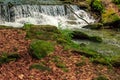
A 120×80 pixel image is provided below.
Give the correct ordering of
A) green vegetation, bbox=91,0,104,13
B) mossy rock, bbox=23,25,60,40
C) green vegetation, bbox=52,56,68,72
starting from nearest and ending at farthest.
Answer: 1. green vegetation, bbox=52,56,68,72
2. mossy rock, bbox=23,25,60,40
3. green vegetation, bbox=91,0,104,13

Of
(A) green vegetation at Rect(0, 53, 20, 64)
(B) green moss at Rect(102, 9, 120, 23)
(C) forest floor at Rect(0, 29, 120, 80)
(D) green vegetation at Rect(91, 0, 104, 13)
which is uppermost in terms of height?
(D) green vegetation at Rect(91, 0, 104, 13)

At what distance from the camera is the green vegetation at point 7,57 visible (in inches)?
285

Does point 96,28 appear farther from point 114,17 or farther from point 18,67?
point 18,67

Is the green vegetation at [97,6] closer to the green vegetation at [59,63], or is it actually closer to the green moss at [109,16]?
the green moss at [109,16]

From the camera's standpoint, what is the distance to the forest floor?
6.87 m

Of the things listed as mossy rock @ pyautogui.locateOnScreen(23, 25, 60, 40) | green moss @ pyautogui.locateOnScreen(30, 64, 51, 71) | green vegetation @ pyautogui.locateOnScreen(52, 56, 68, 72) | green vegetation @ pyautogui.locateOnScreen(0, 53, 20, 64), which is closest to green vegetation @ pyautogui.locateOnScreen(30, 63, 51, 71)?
green moss @ pyautogui.locateOnScreen(30, 64, 51, 71)

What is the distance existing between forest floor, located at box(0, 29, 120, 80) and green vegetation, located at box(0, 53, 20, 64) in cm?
9

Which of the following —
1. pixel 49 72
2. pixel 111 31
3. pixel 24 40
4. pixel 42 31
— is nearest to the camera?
pixel 49 72

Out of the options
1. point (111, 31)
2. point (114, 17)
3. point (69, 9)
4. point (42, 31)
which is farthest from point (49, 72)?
point (69, 9)

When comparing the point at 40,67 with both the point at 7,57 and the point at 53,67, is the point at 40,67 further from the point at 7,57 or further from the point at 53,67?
the point at 7,57

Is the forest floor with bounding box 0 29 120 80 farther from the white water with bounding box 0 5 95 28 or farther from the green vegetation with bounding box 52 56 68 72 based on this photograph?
the white water with bounding box 0 5 95 28

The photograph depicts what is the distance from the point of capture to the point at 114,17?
66.6 ft

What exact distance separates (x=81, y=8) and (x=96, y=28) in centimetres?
471

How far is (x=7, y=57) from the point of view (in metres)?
7.41
